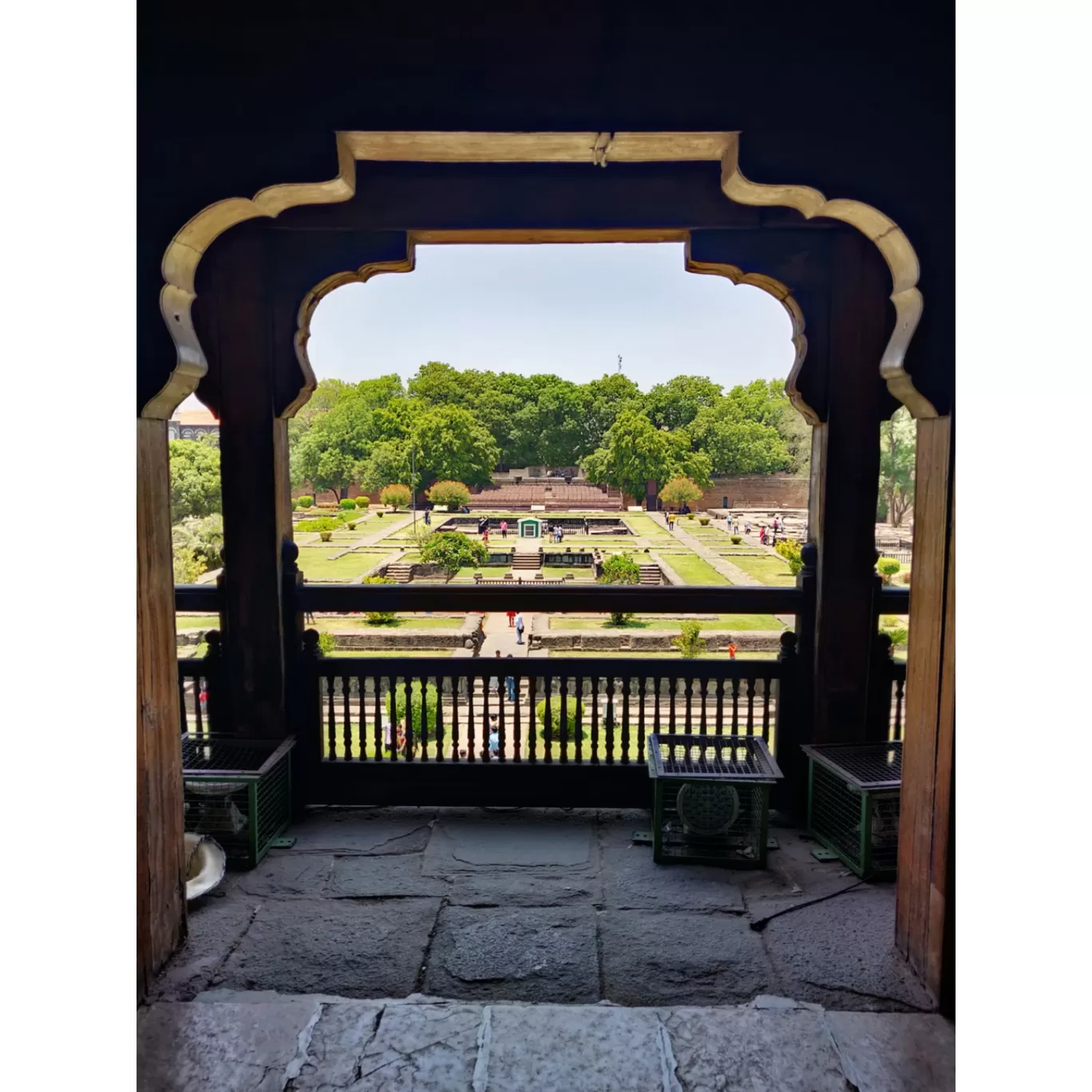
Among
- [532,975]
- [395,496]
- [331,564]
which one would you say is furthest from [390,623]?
[532,975]

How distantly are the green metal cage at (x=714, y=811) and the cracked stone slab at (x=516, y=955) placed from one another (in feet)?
2.29

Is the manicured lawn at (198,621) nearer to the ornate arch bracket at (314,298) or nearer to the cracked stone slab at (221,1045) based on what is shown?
the ornate arch bracket at (314,298)

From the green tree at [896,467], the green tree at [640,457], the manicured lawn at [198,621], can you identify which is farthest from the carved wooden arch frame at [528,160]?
the green tree at [640,457]

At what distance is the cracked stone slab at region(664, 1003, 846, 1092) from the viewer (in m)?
2.23

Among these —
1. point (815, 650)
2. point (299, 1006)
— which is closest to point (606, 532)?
point (815, 650)

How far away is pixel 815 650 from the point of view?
14.2ft

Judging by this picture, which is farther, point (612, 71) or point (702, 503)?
point (702, 503)

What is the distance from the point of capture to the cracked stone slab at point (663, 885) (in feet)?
11.1

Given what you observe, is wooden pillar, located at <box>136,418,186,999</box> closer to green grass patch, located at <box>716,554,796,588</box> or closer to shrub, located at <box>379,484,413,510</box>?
shrub, located at <box>379,484,413,510</box>

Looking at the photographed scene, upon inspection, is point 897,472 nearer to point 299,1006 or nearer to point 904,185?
point 904,185

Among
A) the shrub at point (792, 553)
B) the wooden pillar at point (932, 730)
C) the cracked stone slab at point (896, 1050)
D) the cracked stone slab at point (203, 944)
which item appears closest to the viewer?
the cracked stone slab at point (896, 1050)

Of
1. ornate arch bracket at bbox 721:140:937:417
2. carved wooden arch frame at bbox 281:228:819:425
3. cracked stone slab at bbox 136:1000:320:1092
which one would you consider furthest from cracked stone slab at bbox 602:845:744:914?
carved wooden arch frame at bbox 281:228:819:425

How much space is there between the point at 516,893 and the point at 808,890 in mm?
1372

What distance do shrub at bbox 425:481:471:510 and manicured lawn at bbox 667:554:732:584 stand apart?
4.73ft
